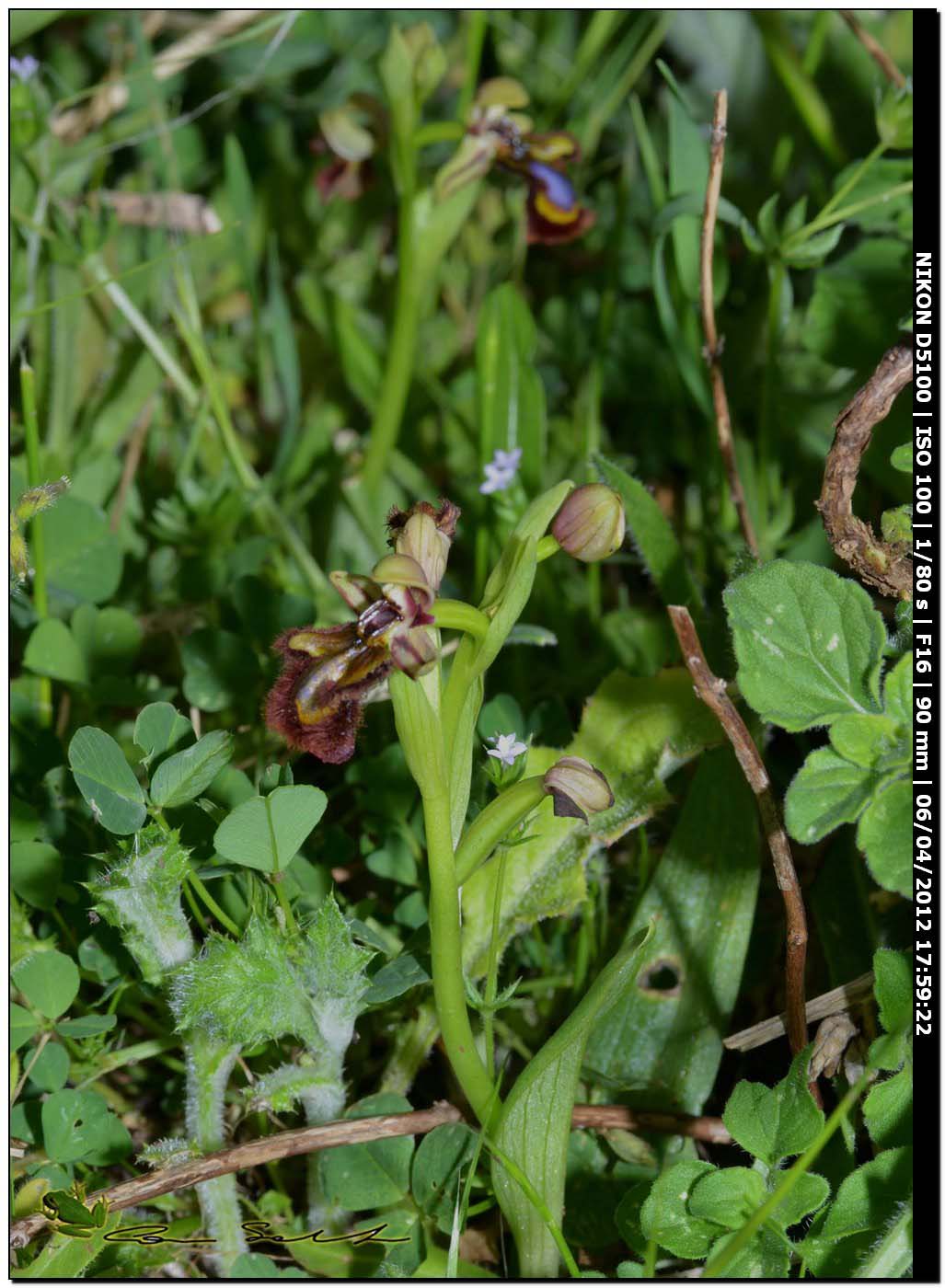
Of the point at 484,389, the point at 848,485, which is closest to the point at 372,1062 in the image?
the point at 848,485

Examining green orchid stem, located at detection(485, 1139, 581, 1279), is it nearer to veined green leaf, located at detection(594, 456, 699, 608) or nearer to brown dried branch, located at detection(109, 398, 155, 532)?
veined green leaf, located at detection(594, 456, 699, 608)

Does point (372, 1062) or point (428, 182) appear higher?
point (428, 182)

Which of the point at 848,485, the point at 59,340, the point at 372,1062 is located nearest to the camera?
the point at 848,485

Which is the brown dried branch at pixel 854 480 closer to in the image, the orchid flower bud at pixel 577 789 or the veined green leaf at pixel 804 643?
the veined green leaf at pixel 804 643

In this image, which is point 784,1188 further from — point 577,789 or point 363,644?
point 363,644

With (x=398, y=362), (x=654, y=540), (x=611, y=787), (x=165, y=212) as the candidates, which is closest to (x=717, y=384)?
(x=654, y=540)

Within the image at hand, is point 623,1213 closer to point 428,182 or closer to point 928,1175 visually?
point 928,1175

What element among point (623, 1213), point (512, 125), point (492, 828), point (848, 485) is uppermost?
point (512, 125)
